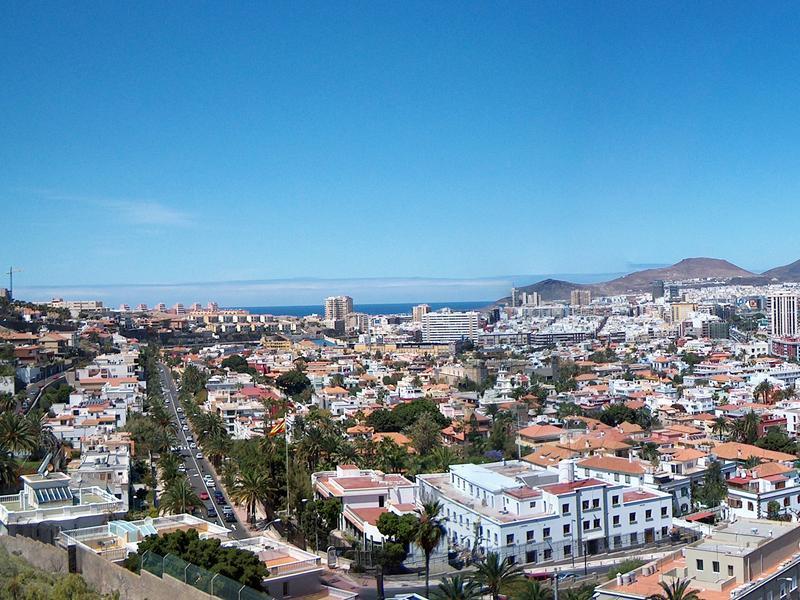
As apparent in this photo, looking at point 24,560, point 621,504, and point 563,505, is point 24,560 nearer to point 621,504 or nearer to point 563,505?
point 563,505

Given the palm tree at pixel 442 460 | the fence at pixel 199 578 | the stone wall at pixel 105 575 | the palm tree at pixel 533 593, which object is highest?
the fence at pixel 199 578

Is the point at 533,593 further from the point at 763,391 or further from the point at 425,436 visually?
the point at 763,391

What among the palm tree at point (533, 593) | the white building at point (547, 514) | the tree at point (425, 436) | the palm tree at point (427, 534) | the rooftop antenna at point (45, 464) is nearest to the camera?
the palm tree at point (533, 593)

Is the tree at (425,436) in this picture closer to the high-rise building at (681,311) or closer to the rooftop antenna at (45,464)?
the rooftop antenna at (45,464)

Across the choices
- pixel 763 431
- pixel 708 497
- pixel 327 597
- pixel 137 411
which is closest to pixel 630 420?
pixel 763 431

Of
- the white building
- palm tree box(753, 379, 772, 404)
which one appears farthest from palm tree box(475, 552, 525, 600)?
palm tree box(753, 379, 772, 404)

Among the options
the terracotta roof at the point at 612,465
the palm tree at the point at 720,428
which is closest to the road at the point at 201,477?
the terracotta roof at the point at 612,465
